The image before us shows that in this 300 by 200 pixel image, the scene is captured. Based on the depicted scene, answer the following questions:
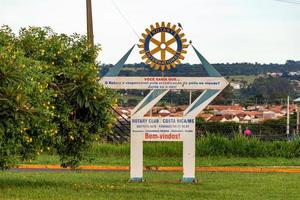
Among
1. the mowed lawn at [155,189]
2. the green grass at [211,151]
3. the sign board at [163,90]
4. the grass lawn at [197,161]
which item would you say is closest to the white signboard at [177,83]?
the sign board at [163,90]

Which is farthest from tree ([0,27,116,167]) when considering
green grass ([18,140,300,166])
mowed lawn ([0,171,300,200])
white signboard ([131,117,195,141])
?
green grass ([18,140,300,166])

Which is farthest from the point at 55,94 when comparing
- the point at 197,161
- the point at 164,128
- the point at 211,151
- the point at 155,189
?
the point at 211,151

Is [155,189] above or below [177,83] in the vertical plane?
below

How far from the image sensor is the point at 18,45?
15.0 m

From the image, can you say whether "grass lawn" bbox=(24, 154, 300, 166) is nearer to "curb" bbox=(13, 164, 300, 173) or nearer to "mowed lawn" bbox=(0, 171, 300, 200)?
"curb" bbox=(13, 164, 300, 173)

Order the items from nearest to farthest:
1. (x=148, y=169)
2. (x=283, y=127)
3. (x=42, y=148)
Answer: (x=42, y=148)
(x=148, y=169)
(x=283, y=127)

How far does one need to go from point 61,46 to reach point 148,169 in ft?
23.9

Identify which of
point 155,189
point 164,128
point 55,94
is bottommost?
point 155,189

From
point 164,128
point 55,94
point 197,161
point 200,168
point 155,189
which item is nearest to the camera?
point 55,94

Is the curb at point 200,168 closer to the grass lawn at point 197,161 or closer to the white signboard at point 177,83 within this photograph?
the grass lawn at point 197,161

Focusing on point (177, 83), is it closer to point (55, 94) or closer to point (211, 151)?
point (55, 94)

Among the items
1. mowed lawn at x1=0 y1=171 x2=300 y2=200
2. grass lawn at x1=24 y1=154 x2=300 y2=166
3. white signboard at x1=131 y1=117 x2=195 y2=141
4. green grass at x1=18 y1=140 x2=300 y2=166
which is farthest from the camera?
green grass at x1=18 y1=140 x2=300 y2=166

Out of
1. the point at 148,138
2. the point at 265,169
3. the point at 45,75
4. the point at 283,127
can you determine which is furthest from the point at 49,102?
the point at 283,127

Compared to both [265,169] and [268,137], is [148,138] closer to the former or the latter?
[265,169]
